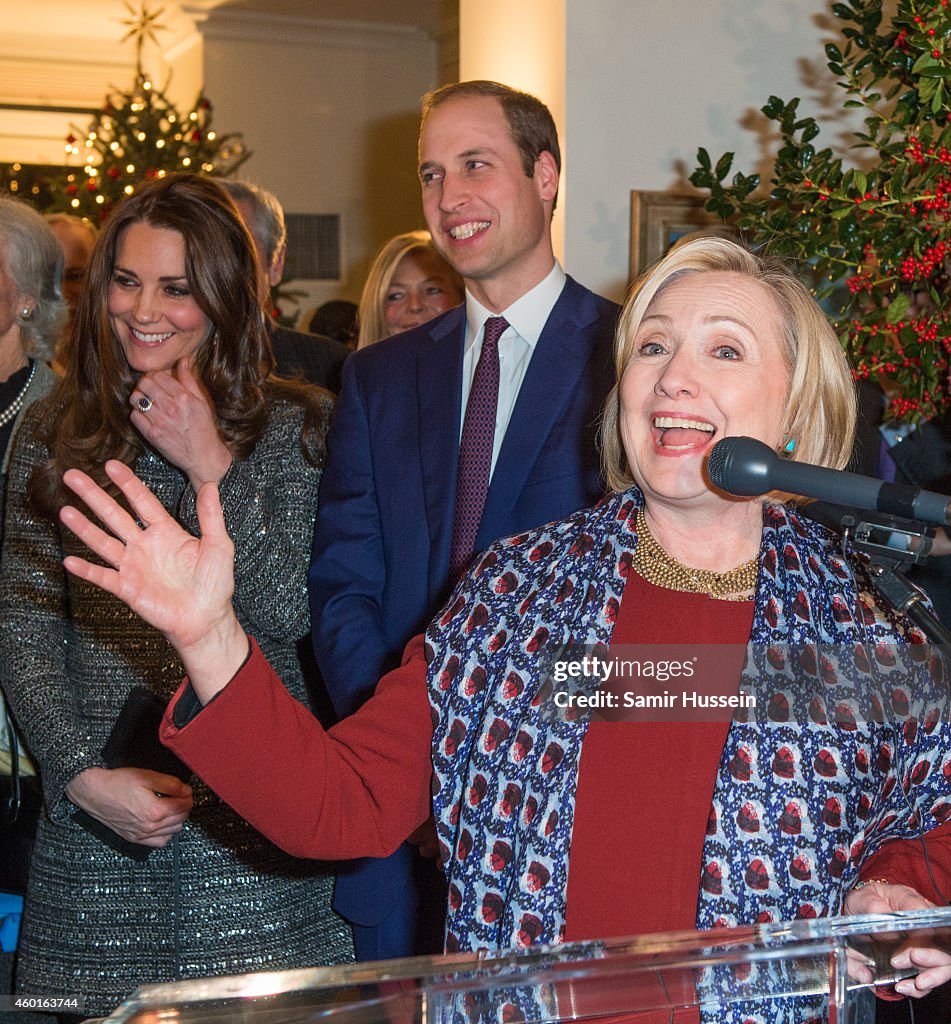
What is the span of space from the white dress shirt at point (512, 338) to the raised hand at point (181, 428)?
0.46 meters

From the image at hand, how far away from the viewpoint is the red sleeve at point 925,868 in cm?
154

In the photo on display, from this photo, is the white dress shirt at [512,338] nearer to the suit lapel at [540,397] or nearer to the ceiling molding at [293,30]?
the suit lapel at [540,397]

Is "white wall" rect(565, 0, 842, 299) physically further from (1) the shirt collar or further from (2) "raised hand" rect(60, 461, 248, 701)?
(2) "raised hand" rect(60, 461, 248, 701)

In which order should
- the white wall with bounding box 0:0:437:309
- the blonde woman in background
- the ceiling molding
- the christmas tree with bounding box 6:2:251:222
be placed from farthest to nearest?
the white wall with bounding box 0:0:437:309 → the ceiling molding → the christmas tree with bounding box 6:2:251:222 → the blonde woman in background

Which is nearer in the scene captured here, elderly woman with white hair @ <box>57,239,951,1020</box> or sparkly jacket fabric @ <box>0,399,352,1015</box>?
elderly woman with white hair @ <box>57,239,951,1020</box>

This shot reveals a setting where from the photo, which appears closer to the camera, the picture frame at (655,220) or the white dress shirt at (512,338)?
the white dress shirt at (512,338)

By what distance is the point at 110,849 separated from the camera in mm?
2188

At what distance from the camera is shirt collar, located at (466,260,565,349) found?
2.59 m

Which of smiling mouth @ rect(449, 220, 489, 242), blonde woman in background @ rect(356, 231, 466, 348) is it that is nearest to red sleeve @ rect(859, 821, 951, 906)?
smiling mouth @ rect(449, 220, 489, 242)

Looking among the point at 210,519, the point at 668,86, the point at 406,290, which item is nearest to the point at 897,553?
the point at 210,519

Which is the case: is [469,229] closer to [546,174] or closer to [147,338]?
[546,174]

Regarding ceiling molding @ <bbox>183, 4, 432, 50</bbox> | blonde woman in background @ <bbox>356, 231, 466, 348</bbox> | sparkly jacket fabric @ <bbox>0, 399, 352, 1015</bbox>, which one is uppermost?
ceiling molding @ <bbox>183, 4, 432, 50</bbox>

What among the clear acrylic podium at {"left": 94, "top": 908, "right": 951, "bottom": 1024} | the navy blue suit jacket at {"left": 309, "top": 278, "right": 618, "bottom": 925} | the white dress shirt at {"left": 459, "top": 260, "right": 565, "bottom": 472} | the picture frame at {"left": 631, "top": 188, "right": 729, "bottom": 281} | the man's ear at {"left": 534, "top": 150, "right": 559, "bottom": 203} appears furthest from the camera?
the picture frame at {"left": 631, "top": 188, "right": 729, "bottom": 281}

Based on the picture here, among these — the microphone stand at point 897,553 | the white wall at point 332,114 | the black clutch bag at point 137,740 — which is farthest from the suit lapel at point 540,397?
the white wall at point 332,114
